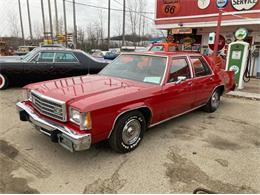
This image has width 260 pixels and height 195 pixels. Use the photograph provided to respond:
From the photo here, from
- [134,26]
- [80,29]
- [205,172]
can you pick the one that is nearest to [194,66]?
[205,172]

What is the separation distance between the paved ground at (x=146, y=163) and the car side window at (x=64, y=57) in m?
3.93

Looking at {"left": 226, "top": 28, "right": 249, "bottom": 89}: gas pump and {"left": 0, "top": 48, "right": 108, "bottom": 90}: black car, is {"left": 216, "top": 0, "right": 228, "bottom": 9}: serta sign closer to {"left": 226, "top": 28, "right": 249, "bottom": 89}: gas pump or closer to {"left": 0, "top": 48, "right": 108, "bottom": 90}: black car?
{"left": 226, "top": 28, "right": 249, "bottom": 89}: gas pump

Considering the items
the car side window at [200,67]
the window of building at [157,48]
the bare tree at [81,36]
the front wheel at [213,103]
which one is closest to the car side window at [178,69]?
the car side window at [200,67]

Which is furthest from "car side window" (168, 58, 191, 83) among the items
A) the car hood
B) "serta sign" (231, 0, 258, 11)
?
"serta sign" (231, 0, 258, 11)

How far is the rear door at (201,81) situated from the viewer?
16.4ft

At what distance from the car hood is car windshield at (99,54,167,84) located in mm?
212

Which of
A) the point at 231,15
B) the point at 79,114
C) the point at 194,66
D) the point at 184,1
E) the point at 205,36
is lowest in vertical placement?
the point at 79,114

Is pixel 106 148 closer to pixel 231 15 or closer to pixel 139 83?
pixel 139 83

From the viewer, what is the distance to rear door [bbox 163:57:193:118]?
4191 mm

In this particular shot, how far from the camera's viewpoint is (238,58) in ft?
29.1

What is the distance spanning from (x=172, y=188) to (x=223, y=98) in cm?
577

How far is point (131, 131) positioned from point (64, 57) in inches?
223

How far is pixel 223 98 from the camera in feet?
25.8

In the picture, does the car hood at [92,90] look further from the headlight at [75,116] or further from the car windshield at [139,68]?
the car windshield at [139,68]
